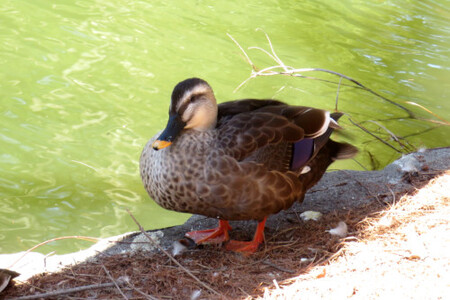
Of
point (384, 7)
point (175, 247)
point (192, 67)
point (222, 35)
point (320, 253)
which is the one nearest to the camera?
point (320, 253)

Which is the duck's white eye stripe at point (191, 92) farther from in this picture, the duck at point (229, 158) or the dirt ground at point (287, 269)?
the dirt ground at point (287, 269)

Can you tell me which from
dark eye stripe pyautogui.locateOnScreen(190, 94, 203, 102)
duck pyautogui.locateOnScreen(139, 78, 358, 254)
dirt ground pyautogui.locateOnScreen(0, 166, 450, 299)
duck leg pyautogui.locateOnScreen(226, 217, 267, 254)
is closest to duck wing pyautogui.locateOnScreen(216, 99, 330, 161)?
duck pyautogui.locateOnScreen(139, 78, 358, 254)

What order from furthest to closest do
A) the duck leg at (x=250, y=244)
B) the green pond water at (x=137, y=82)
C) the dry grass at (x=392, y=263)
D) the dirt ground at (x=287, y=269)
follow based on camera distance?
the green pond water at (x=137, y=82) < the duck leg at (x=250, y=244) < the dirt ground at (x=287, y=269) < the dry grass at (x=392, y=263)

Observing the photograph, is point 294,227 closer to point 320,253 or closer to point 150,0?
point 320,253

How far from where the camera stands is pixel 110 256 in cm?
316

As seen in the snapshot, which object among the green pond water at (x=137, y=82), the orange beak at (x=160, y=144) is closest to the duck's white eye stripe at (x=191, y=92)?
the orange beak at (x=160, y=144)

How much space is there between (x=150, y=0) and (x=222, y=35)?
1443 millimetres

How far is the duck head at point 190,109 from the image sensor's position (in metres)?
3.02

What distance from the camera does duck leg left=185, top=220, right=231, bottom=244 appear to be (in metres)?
3.29

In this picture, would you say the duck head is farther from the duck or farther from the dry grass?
the dry grass

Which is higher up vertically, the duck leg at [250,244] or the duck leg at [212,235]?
the duck leg at [250,244]

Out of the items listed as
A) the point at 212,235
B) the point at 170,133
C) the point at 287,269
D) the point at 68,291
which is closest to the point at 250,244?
the point at 212,235

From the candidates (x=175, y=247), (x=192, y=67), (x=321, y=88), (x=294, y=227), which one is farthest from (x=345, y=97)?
(x=175, y=247)

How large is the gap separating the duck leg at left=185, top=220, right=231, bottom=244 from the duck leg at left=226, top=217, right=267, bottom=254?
9 cm
